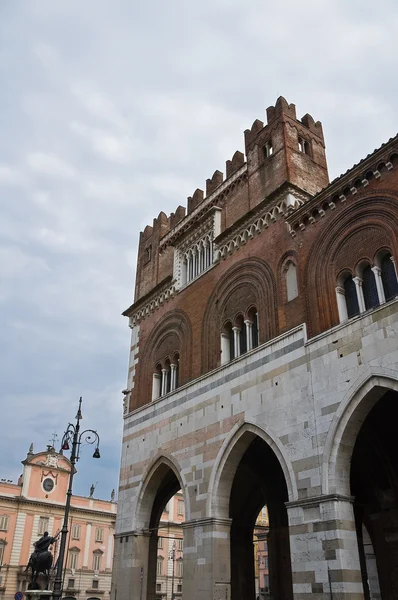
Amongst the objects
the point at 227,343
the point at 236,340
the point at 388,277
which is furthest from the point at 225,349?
the point at 388,277

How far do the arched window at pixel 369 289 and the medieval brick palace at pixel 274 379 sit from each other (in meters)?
0.03

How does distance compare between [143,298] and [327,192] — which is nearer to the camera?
[327,192]

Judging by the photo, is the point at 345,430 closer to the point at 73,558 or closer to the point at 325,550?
the point at 325,550

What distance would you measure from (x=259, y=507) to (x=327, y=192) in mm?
12264

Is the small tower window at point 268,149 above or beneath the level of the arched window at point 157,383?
above

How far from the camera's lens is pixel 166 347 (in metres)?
20.3

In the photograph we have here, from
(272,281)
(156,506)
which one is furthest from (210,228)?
(156,506)

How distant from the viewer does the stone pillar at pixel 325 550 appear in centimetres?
1120

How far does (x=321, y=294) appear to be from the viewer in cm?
→ 1423

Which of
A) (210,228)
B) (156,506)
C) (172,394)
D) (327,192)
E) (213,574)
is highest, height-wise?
(210,228)

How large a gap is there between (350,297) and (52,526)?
3879 centimetres

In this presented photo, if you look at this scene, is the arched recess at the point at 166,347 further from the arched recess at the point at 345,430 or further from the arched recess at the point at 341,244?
the arched recess at the point at 345,430

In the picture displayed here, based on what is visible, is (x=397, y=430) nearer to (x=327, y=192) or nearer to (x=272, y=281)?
(x=272, y=281)

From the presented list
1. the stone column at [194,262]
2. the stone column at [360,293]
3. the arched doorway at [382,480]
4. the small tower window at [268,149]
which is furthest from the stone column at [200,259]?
the arched doorway at [382,480]
